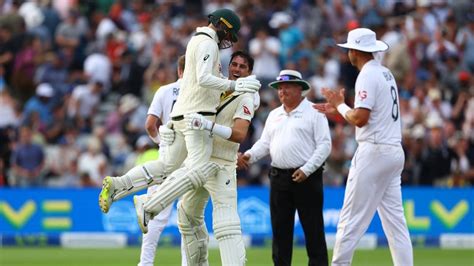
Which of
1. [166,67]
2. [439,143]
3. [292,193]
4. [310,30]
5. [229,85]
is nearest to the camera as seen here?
[229,85]

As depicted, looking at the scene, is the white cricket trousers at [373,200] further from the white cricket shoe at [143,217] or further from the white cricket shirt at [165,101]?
the white cricket shirt at [165,101]

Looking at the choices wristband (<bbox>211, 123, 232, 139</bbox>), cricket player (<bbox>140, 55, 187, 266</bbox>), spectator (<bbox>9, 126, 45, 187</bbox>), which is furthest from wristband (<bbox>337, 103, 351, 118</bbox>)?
spectator (<bbox>9, 126, 45, 187</bbox>)

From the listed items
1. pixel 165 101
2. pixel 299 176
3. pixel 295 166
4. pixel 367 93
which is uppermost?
pixel 165 101

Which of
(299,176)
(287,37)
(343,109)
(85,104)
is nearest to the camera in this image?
(343,109)

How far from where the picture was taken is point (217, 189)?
1142 centimetres

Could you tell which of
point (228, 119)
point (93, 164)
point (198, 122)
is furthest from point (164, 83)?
point (198, 122)

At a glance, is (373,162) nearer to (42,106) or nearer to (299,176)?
(299,176)

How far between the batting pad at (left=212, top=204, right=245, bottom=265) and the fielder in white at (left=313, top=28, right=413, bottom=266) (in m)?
0.97

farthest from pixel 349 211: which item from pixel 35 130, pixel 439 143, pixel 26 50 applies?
pixel 26 50

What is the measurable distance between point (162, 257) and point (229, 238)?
6117mm

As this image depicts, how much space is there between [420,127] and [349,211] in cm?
1053

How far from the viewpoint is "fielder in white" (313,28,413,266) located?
11305 mm

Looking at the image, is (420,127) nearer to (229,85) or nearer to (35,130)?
(35,130)

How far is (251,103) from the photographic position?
11531mm
